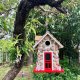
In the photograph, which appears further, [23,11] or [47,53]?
[47,53]

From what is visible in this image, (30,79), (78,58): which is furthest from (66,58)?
(30,79)

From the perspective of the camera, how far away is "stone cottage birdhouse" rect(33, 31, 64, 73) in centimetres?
1210

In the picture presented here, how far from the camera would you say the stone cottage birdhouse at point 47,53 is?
1210 centimetres

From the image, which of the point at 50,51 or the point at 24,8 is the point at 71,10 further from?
the point at 24,8

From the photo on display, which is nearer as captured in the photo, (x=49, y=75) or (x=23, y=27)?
(x=23, y=27)

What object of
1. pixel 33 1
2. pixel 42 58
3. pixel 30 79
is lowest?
pixel 30 79

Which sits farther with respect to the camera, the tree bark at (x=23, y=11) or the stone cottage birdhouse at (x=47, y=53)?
the stone cottage birdhouse at (x=47, y=53)

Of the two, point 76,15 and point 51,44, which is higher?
point 76,15

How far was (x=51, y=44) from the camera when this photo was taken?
1218 centimetres

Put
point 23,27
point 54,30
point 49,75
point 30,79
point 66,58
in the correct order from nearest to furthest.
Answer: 1. point 23,27
2. point 49,75
3. point 30,79
4. point 54,30
5. point 66,58

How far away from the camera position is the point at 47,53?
12.2 m

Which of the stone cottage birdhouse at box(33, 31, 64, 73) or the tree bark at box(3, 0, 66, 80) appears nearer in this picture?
the tree bark at box(3, 0, 66, 80)

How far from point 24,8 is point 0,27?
0.37m

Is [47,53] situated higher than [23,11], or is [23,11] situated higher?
[23,11]
